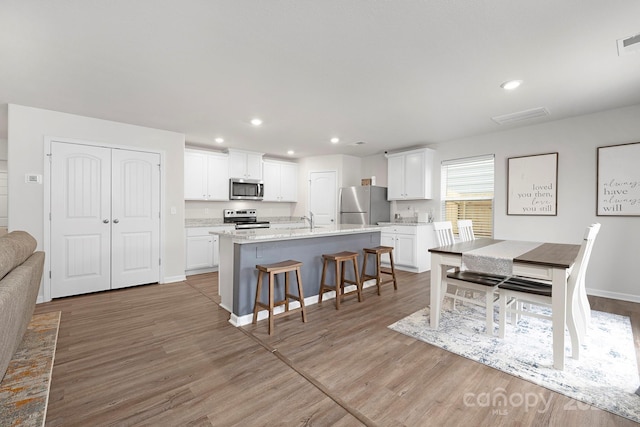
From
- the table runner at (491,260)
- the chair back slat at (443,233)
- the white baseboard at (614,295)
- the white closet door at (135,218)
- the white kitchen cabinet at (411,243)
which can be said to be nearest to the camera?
the table runner at (491,260)

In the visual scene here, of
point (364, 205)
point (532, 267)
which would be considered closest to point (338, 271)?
point (532, 267)

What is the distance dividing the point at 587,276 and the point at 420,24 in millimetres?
4135

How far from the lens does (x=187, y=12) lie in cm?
183

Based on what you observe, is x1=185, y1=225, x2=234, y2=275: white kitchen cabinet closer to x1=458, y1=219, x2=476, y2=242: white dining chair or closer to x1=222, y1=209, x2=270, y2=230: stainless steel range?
x1=222, y1=209, x2=270, y2=230: stainless steel range

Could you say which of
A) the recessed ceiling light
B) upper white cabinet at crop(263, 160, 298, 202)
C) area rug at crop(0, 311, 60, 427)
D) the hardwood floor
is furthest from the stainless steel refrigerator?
area rug at crop(0, 311, 60, 427)

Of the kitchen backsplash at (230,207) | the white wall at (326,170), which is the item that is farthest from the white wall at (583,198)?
the kitchen backsplash at (230,207)

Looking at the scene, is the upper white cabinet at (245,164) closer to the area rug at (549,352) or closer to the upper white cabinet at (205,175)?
the upper white cabinet at (205,175)

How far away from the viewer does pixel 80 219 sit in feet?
12.6

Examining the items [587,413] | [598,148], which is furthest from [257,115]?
[598,148]

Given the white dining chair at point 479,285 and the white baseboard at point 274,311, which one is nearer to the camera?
the white dining chair at point 479,285

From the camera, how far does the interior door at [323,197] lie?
644cm

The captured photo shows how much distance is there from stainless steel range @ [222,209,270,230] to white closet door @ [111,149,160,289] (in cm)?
162

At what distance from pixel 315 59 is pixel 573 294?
2795 millimetres

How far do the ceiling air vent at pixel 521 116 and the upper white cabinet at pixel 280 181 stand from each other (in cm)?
429
